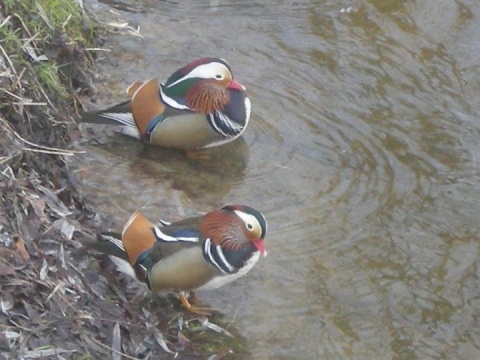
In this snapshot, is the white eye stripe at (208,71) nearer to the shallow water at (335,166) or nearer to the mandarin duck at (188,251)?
the shallow water at (335,166)

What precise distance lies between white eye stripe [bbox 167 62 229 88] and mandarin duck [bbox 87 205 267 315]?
1453mm

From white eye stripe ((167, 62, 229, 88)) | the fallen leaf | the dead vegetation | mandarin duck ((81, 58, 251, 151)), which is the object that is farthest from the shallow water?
the fallen leaf

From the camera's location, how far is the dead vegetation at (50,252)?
14.0ft

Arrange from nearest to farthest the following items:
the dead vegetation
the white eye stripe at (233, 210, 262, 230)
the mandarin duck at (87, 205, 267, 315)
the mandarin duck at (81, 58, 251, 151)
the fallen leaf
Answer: the dead vegetation → the fallen leaf → the mandarin duck at (87, 205, 267, 315) → the white eye stripe at (233, 210, 262, 230) → the mandarin duck at (81, 58, 251, 151)

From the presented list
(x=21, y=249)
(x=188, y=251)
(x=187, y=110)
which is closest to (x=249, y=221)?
(x=188, y=251)

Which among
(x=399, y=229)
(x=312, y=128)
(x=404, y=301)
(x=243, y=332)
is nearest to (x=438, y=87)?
(x=312, y=128)

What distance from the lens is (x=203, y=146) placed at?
6.05 metres

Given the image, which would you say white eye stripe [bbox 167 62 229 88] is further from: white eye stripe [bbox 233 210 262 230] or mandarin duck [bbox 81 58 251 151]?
white eye stripe [bbox 233 210 262 230]

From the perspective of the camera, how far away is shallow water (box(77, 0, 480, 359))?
4.88m

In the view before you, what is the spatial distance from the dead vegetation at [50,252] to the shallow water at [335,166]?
0.24m

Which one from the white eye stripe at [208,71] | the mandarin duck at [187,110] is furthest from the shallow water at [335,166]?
the white eye stripe at [208,71]

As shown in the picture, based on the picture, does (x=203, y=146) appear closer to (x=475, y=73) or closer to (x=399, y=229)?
(x=399, y=229)

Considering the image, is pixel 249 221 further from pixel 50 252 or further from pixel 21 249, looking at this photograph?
pixel 21 249

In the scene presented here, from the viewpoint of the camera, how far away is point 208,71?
6.18 m
